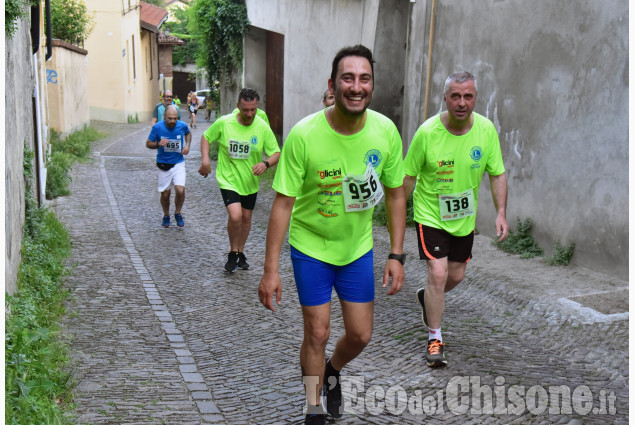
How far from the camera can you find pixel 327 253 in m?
4.19

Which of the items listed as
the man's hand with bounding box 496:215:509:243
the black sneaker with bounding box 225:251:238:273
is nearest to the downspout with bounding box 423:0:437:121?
the black sneaker with bounding box 225:251:238:273

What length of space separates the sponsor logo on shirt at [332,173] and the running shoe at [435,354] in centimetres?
186

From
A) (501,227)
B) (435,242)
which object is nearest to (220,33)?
(501,227)

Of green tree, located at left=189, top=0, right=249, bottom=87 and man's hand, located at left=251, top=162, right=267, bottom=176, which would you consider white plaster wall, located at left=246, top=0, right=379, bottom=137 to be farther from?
man's hand, located at left=251, top=162, right=267, bottom=176

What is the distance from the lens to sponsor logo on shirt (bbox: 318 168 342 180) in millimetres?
4074

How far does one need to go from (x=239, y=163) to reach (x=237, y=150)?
0.45 ft

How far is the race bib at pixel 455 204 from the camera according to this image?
5.50 metres

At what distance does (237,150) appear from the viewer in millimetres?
8297

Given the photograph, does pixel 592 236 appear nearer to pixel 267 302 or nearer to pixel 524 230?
pixel 524 230

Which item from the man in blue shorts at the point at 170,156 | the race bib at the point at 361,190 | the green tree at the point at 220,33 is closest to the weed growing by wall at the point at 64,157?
the man in blue shorts at the point at 170,156

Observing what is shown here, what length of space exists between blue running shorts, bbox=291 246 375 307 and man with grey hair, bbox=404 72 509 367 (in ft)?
4.24

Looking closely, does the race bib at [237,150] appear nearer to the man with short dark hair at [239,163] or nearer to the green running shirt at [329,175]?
the man with short dark hair at [239,163]

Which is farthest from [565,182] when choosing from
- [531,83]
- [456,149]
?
[456,149]

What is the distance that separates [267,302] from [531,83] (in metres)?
5.89
